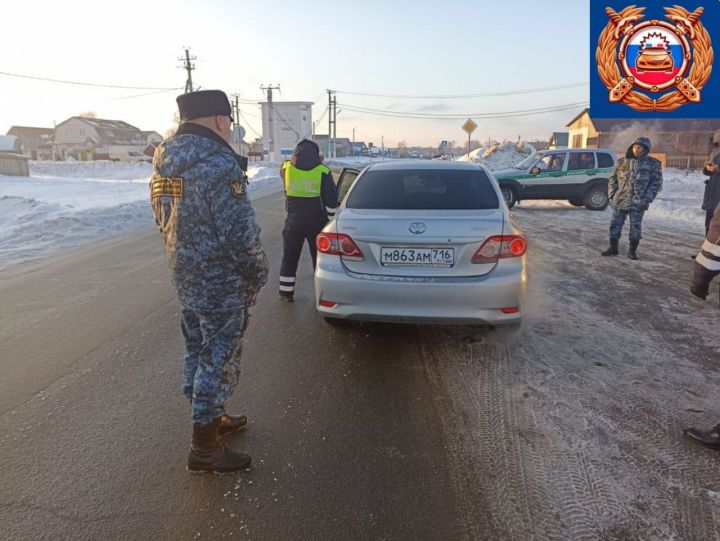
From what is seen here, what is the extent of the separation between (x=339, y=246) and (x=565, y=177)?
13.0 metres

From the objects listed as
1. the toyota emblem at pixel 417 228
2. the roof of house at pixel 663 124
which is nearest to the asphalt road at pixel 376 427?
the toyota emblem at pixel 417 228

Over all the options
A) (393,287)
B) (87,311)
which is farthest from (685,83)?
(87,311)

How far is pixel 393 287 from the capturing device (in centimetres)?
350

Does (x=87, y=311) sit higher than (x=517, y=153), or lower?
lower

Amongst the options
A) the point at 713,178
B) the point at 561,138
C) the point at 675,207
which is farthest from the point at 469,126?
the point at 561,138

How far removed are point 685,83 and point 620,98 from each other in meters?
2.17

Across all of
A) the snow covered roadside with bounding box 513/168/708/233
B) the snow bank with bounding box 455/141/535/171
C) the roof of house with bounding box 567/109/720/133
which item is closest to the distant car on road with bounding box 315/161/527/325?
the snow covered roadside with bounding box 513/168/708/233

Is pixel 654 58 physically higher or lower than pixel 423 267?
higher

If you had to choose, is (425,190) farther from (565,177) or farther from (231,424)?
(565,177)

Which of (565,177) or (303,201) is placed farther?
(565,177)

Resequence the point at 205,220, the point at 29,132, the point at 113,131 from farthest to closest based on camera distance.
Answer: the point at 29,132, the point at 113,131, the point at 205,220

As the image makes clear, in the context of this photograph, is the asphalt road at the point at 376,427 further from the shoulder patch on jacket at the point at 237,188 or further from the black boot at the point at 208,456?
the shoulder patch on jacket at the point at 237,188

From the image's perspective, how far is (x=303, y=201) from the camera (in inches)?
210

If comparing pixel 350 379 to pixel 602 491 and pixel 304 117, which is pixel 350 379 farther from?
pixel 304 117
